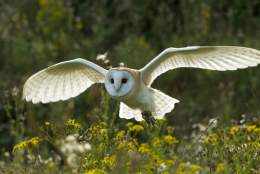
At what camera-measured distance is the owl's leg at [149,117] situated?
5.79 metres

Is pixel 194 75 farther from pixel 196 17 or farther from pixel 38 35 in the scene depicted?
pixel 38 35

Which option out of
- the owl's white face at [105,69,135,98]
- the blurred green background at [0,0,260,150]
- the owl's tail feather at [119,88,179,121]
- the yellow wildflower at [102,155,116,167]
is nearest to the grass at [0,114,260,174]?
the yellow wildflower at [102,155,116,167]

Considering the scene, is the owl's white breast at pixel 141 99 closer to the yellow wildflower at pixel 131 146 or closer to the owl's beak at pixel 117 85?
the owl's beak at pixel 117 85

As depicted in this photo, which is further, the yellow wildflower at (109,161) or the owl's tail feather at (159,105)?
the owl's tail feather at (159,105)

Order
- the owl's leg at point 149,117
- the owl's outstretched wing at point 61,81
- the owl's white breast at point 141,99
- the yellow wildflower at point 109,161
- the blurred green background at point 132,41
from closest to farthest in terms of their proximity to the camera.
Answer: the yellow wildflower at point 109,161, the owl's leg at point 149,117, the owl's white breast at point 141,99, the owl's outstretched wing at point 61,81, the blurred green background at point 132,41

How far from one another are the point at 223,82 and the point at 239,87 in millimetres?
221

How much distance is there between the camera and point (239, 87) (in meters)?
9.66

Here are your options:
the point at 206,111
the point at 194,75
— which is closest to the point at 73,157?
the point at 206,111

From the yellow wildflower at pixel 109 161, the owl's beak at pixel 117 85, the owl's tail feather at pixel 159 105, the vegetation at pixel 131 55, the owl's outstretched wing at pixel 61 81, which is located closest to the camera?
the yellow wildflower at pixel 109 161

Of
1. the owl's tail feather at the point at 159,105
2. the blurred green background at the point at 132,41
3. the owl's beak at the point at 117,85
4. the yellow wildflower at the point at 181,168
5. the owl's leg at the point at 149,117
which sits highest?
the blurred green background at the point at 132,41

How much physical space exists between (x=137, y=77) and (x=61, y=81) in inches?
32.4

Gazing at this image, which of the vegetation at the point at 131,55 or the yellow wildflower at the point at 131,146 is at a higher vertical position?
the vegetation at the point at 131,55

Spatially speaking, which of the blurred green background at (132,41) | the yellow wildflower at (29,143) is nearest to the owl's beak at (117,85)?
the yellow wildflower at (29,143)

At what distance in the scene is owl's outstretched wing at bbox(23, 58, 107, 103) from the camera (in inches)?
247
